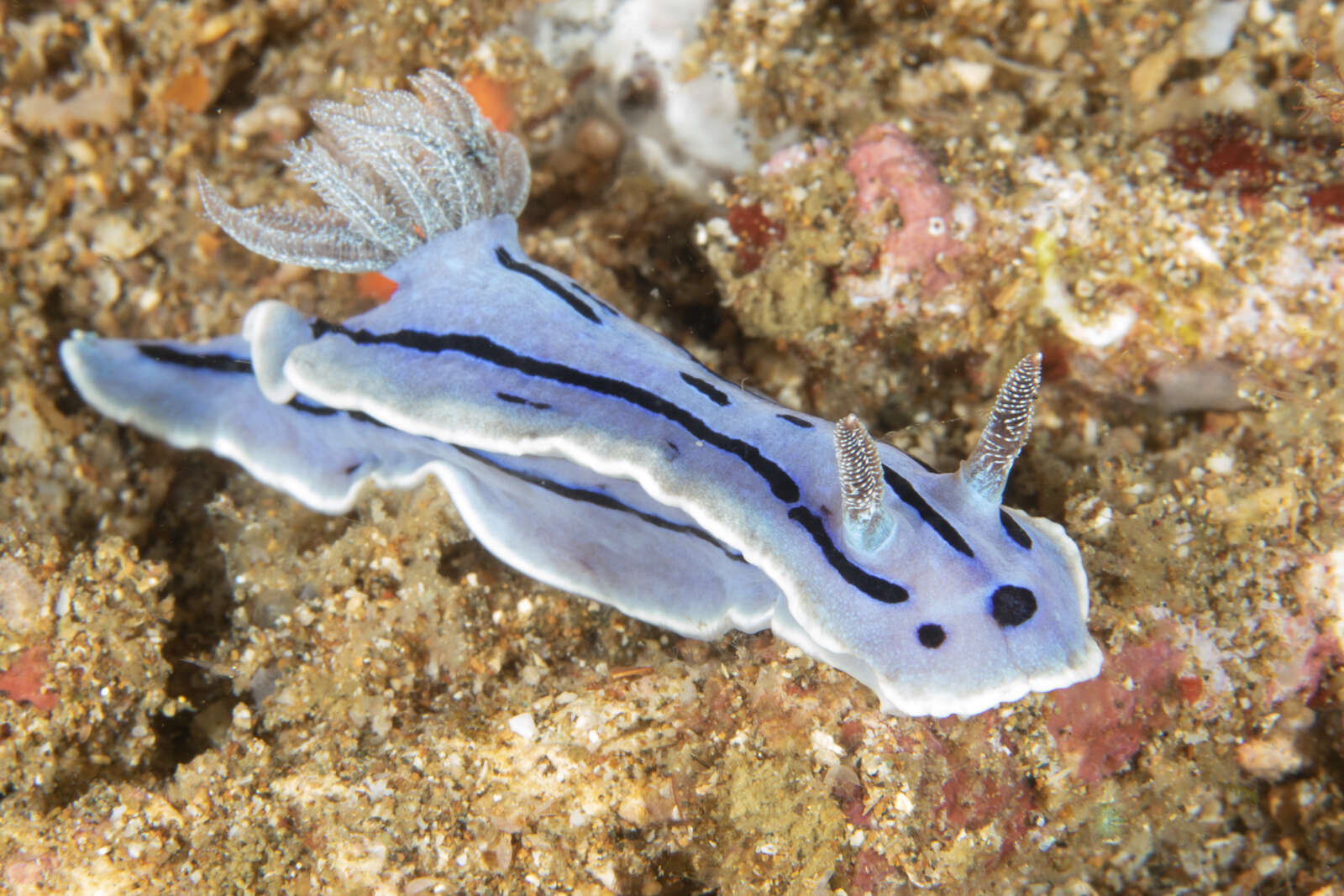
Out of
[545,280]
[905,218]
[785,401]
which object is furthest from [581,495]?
[905,218]

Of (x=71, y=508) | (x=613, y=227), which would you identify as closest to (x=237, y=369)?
(x=71, y=508)

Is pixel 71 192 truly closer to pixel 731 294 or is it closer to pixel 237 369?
pixel 237 369

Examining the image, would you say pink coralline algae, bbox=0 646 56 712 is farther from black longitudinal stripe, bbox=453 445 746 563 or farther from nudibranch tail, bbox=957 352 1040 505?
nudibranch tail, bbox=957 352 1040 505

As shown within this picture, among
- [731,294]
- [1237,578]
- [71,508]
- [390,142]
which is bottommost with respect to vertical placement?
[71,508]

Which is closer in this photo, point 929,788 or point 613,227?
point 929,788

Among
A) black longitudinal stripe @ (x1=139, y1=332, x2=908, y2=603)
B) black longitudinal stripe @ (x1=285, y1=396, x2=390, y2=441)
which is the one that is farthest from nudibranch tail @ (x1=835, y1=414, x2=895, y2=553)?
black longitudinal stripe @ (x1=285, y1=396, x2=390, y2=441)

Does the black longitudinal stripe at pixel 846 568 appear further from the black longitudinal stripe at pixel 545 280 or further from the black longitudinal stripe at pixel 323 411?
the black longitudinal stripe at pixel 323 411

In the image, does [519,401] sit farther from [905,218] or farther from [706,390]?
[905,218]
